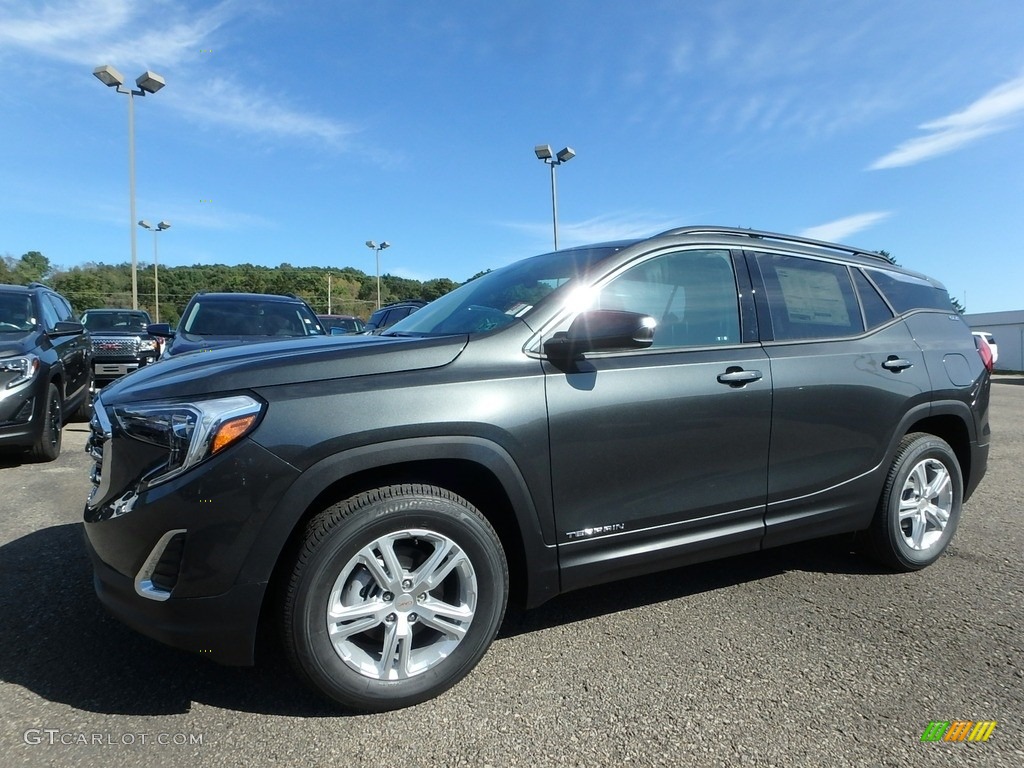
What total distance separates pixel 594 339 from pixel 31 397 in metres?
5.54

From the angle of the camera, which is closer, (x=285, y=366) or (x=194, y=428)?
(x=194, y=428)

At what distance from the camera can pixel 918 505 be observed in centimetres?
368

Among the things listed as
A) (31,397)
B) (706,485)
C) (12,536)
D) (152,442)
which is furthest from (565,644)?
(31,397)

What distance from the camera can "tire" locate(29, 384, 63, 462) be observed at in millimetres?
6012

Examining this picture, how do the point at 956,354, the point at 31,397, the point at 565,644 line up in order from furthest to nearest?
the point at 31,397 → the point at 956,354 → the point at 565,644

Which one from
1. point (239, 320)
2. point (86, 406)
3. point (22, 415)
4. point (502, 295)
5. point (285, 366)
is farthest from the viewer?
point (86, 406)

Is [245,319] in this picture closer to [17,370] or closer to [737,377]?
[17,370]

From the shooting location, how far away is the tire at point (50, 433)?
6012 millimetres

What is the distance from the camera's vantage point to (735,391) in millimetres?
2957

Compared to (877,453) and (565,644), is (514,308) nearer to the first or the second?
(565,644)

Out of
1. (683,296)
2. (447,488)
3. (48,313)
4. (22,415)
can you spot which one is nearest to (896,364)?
(683,296)

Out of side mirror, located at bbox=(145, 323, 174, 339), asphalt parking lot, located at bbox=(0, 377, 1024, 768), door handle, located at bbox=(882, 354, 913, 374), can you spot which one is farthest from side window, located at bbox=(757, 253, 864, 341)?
side mirror, located at bbox=(145, 323, 174, 339)

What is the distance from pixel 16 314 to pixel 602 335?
660 cm
